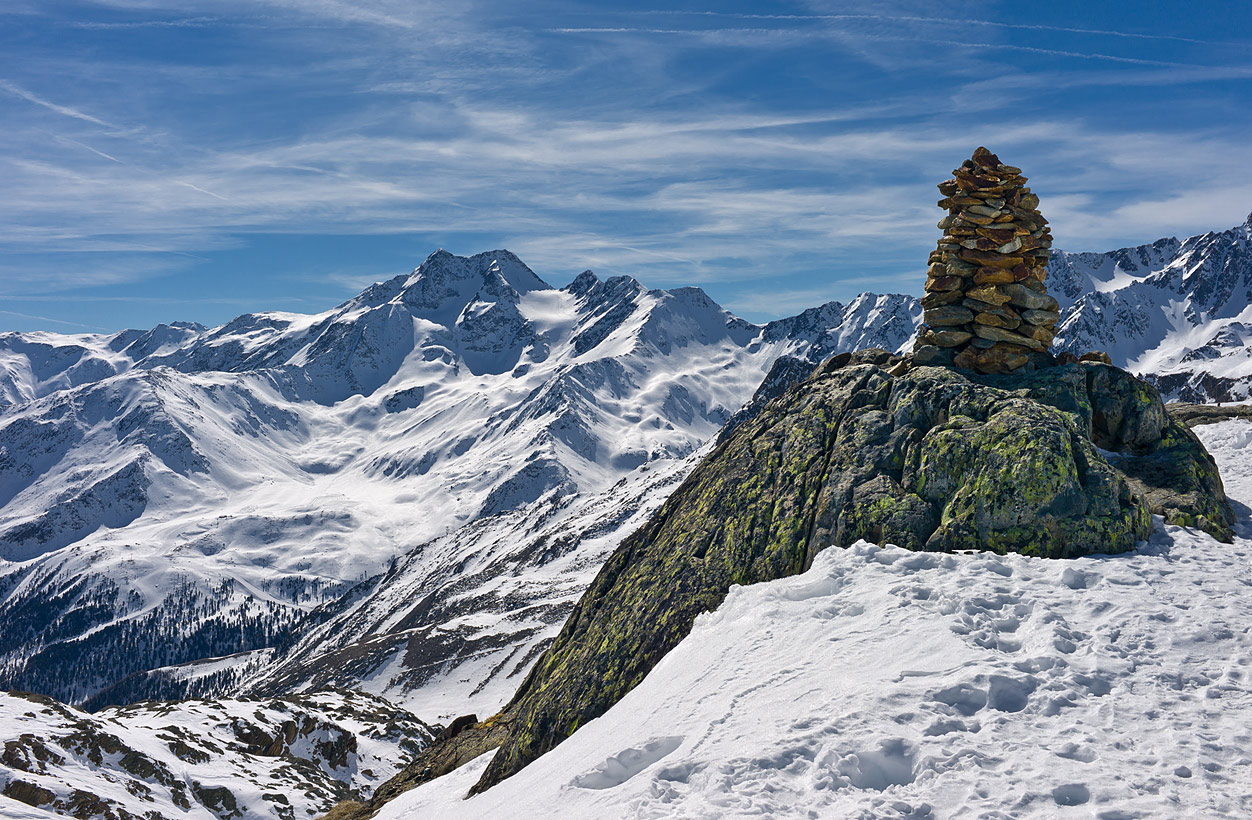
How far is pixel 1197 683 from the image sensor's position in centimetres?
1184

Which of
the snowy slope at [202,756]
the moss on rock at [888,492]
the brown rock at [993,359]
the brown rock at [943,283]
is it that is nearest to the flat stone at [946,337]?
the brown rock at [993,359]

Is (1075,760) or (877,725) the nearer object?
(1075,760)

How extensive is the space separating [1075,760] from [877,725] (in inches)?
100

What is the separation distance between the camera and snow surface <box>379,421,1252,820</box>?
10180 millimetres

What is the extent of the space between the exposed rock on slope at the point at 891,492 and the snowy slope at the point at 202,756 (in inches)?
2122

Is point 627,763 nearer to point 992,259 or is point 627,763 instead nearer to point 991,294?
point 991,294

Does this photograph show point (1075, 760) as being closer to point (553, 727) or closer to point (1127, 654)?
point (1127, 654)

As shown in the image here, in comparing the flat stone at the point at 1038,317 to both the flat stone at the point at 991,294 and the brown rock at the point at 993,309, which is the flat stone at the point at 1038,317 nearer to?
the brown rock at the point at 993,309

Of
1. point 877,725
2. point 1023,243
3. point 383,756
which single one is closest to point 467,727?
point 877,725

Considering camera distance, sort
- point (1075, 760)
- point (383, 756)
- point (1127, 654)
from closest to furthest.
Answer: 1. point (1075, 760)
2. point (1127, 654)
3. point (383, 756)

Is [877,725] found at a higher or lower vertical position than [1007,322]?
lower

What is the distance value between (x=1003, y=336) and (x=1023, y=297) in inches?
48.7

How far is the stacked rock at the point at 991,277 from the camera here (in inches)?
841

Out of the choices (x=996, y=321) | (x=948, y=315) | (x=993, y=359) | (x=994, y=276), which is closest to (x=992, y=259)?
(x=994, y=276)
